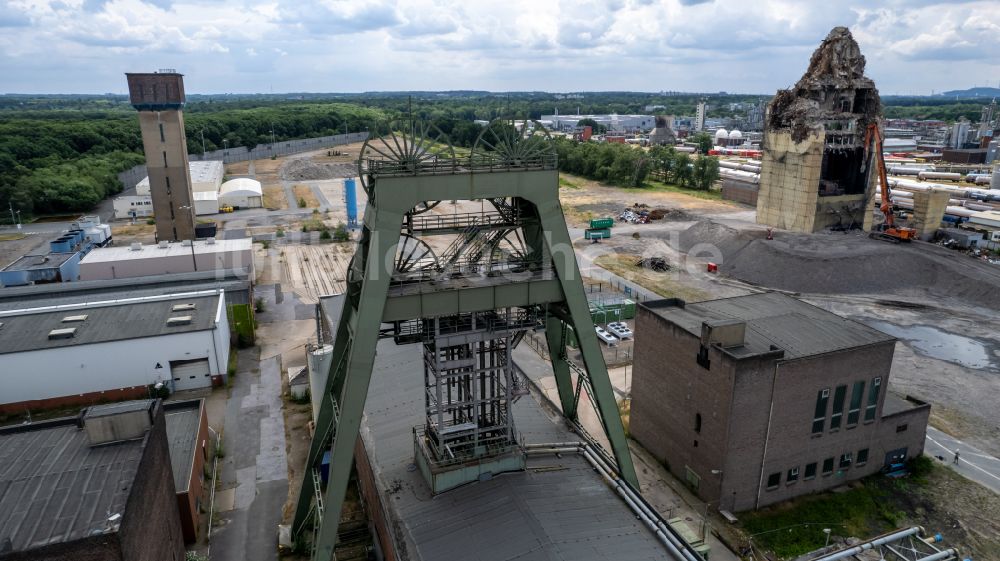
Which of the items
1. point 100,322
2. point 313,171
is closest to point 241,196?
point 313,171

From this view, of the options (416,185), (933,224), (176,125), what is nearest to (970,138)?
(933,224)

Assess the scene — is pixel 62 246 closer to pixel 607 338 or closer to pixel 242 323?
pixel 242 323

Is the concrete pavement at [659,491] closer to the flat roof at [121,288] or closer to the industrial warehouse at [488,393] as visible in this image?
the industrial warehouse at [488,393]

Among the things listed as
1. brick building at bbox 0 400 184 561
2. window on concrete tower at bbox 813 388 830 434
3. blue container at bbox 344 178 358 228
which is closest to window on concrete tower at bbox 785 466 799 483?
window on concrete tower at bbox 813 388 830 434

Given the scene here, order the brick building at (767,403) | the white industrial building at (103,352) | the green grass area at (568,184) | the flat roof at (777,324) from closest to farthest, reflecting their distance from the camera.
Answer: the brick building at (767,403)
the flat roof at (777,324)
the white industrial building at (103,352)
the green grass area at (568,184)

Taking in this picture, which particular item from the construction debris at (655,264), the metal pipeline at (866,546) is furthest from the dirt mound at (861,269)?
the metal pipeline at (866,546)

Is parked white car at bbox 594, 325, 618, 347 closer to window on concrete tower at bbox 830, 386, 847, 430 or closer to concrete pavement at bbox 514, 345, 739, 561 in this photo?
concrete pavement at bbox 514, 345, 739, 561
